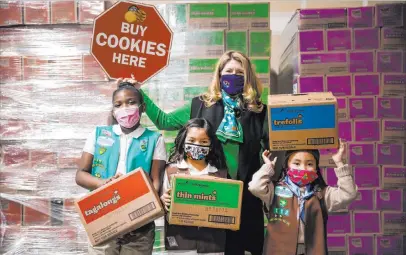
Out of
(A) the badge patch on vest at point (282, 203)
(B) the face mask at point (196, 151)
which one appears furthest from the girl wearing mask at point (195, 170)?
(A) the badge patch on vest at point (282, 203)

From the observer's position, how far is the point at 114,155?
238cm

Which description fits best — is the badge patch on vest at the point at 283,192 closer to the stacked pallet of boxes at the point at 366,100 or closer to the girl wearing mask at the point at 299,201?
the girl wearing mask at the point at 299,201

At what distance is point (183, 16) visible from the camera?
10.9 ft

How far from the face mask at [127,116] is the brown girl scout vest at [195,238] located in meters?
0.36

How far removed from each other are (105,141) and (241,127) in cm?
76

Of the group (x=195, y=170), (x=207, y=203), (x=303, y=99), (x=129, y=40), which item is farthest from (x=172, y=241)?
(x=129, y=40)

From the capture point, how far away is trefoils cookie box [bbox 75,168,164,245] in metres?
2.27

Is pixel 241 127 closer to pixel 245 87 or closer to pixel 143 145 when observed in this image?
pixel 245 87

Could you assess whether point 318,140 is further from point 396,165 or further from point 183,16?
point 183,16

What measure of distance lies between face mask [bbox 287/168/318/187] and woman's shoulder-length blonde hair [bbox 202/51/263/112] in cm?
42

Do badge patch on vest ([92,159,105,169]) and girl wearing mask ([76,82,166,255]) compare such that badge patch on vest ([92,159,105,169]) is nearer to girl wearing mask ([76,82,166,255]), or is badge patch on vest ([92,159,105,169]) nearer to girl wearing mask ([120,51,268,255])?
girl wearing mask ([76,82,166,255])

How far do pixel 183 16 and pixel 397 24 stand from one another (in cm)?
161

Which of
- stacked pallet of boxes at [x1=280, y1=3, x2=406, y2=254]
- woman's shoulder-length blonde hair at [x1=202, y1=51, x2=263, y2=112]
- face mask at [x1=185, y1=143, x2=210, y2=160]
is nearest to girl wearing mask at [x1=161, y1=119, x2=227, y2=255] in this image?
face mask at [x1=185, y1=143, x2=210, y2=160]

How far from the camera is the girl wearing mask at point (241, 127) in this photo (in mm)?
2471
